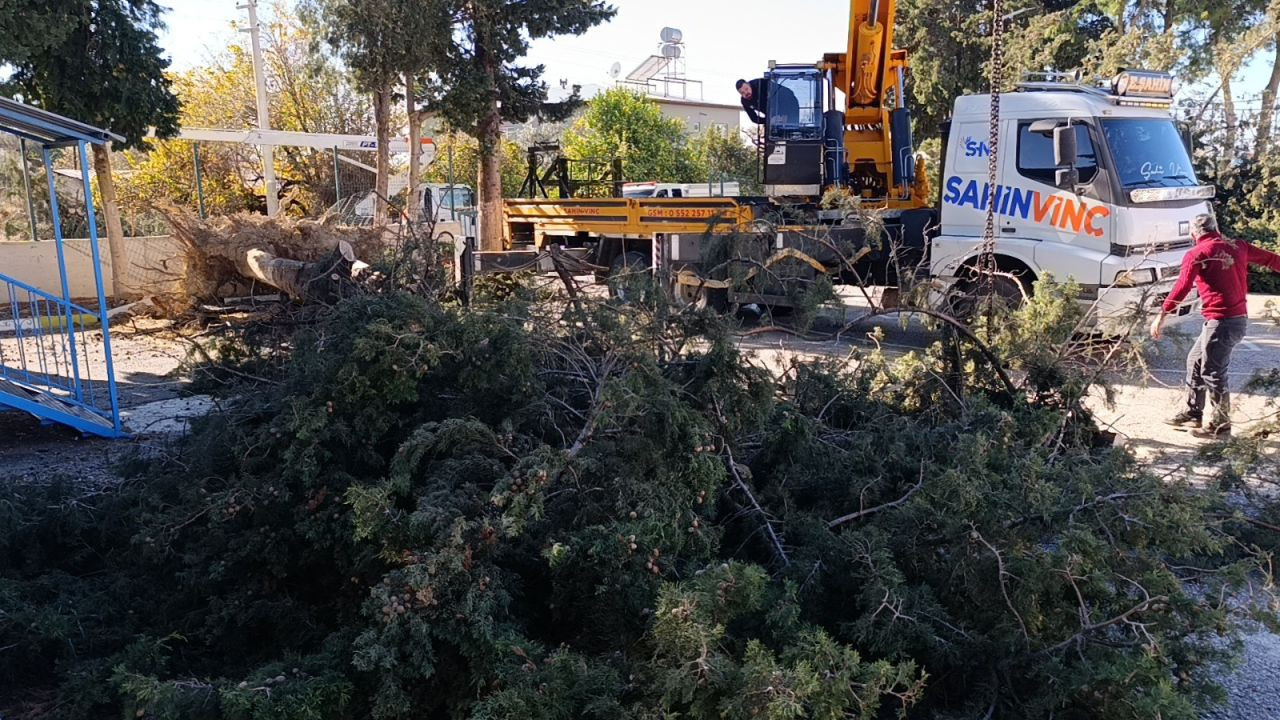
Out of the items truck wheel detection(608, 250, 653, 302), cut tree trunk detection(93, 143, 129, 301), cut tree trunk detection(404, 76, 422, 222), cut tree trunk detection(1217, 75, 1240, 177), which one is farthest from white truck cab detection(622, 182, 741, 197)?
truck wheel detection(608, 250, 653, 302)

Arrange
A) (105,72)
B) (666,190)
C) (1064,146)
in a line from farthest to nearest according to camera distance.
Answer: (666,190)
(105,72)
(1064,146)

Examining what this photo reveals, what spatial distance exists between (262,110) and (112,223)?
9512 mm

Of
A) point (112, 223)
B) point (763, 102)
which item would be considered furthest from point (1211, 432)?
point (112, 223)

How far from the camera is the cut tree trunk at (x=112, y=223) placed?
14.9 m

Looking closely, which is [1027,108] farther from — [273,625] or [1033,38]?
[1033,38]

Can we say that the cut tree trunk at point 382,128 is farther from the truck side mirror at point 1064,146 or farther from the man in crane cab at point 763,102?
the truck side mirror at point 1064,146

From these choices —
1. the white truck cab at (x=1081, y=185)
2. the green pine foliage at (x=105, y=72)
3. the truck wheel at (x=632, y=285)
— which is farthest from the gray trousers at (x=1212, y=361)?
the green pine foliage at (x=105, y=72)

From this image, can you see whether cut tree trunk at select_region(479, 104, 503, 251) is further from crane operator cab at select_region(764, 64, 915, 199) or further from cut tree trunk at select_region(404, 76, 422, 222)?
crane operator cab at select_region(764, 64, 915, 199)

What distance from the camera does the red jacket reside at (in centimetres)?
697

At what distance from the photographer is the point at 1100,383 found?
17.9 feet

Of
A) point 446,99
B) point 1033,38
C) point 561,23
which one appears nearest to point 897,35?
point 1033,38

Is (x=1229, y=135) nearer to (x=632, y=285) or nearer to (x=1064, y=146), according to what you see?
(x=1064, y=146)

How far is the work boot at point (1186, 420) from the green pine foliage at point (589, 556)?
10.8 feet

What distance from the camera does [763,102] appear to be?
39.4 ft
